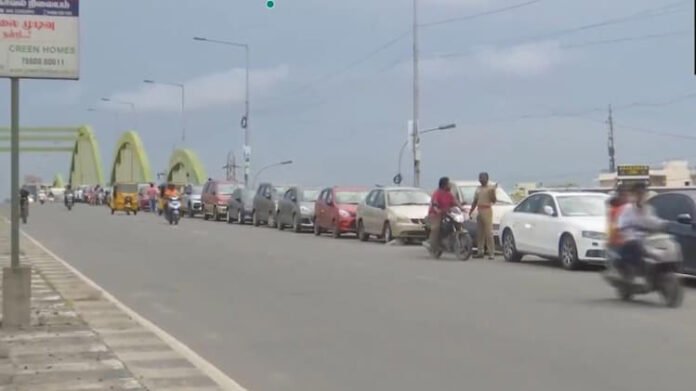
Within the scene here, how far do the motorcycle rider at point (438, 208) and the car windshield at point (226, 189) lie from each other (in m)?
25.6

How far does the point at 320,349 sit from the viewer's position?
32.2 ft

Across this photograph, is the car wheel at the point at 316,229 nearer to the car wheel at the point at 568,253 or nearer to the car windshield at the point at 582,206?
the car windshield at the point at 582,206

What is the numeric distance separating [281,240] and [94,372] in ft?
66.2

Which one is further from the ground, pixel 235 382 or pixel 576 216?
pixel 576 216

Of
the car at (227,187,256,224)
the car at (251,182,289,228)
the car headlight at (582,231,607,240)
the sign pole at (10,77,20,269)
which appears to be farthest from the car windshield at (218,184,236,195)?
the sign pole at (10,77,20,269)

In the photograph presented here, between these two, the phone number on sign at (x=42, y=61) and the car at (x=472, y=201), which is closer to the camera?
the phone number on sign at (x=42, y=61)

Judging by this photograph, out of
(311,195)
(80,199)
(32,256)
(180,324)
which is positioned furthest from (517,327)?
(80,199)

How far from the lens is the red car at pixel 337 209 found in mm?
30547

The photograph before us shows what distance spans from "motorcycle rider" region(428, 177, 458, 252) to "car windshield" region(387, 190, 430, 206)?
5737 millimetres

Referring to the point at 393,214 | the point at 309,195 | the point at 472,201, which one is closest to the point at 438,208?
the point at 472,201

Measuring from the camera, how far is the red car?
30.5 metres

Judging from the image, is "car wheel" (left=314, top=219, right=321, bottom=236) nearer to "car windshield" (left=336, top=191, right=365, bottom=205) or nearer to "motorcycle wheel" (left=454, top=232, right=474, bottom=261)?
"car windshield" (left=336, top=191, right=365, bottom=205)

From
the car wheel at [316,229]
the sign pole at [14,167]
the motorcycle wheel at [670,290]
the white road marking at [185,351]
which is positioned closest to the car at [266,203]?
the car wheel at [316,229]

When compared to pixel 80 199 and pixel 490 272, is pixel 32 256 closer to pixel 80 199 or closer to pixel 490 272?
pixel 490 272
